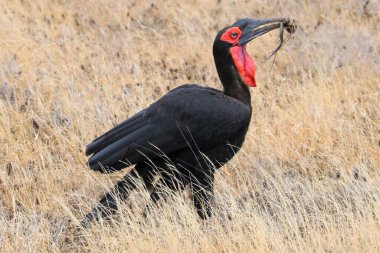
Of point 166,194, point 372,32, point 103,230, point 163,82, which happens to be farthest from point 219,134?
point 372,32

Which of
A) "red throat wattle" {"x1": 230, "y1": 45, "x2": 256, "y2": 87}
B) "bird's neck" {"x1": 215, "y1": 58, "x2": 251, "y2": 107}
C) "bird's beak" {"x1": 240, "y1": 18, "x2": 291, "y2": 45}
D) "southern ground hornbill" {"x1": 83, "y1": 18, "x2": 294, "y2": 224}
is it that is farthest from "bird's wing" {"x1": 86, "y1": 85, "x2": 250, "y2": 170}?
"bird's beak" {"x1": 240, "y1": 18, "x2": 291, "y2": 45}

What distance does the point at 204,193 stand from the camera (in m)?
6.69

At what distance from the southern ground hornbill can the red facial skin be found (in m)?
0.03

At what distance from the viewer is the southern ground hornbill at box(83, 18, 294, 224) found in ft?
21.4

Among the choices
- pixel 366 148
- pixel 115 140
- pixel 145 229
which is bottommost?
pixel 366 148

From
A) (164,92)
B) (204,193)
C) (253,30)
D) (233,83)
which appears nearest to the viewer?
(204,193)

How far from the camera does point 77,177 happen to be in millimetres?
7691

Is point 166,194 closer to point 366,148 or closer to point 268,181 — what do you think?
point 268,181

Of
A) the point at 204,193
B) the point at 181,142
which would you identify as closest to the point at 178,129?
the point at 181,142

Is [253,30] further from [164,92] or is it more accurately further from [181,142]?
[164,92]

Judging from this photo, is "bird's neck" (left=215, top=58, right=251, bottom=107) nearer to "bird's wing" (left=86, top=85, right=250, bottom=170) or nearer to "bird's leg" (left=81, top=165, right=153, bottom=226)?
"bird's wing" (left=86, top=85, right=250, bottom=170)

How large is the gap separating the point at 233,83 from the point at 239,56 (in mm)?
235

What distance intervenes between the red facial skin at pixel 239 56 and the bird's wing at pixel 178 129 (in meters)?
0.36

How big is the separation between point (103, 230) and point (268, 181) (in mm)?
1646
